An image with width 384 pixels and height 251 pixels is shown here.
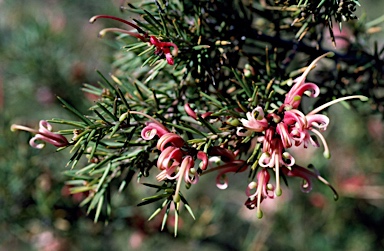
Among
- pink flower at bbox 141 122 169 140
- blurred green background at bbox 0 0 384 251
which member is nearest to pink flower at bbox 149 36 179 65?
pink flower at bbox 141 122 169 140

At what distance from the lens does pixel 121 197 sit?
3.12 feet

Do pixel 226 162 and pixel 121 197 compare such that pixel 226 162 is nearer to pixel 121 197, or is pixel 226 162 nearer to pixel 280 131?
pixel 280 131

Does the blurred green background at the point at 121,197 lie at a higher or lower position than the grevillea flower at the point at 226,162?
lower

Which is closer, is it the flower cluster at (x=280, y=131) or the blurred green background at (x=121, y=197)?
the flower cluster at (x=280, y=131)

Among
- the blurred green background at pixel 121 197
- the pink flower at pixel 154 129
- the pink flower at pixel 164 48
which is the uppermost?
the pink flower at pixel 164 48

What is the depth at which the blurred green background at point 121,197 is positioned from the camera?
36.8 inches

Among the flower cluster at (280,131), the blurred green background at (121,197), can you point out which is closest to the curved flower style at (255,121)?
the flower cluster at (280,131)

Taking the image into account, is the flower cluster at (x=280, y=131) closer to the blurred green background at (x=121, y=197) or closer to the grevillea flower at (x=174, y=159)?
the grevillea flower at (x=174, y=159)

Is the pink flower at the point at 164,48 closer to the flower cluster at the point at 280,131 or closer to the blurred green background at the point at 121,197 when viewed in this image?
the flower cluster at the point at 280,131

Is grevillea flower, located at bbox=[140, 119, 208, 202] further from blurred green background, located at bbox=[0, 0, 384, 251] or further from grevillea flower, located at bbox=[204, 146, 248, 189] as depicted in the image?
blurred green background, located at bbox=[0, 0, 384, 251]

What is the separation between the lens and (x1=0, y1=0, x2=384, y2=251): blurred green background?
93 centimetres

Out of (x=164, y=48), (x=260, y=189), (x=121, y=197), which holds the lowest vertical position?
(x=121, y=197)

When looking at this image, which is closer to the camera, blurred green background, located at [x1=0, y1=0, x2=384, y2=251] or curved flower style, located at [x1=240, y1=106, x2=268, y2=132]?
curved flower style, located at [x1=240, y1=106, x2=268, y2=132]

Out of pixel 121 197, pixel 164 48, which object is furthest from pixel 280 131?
pixel 121 197
